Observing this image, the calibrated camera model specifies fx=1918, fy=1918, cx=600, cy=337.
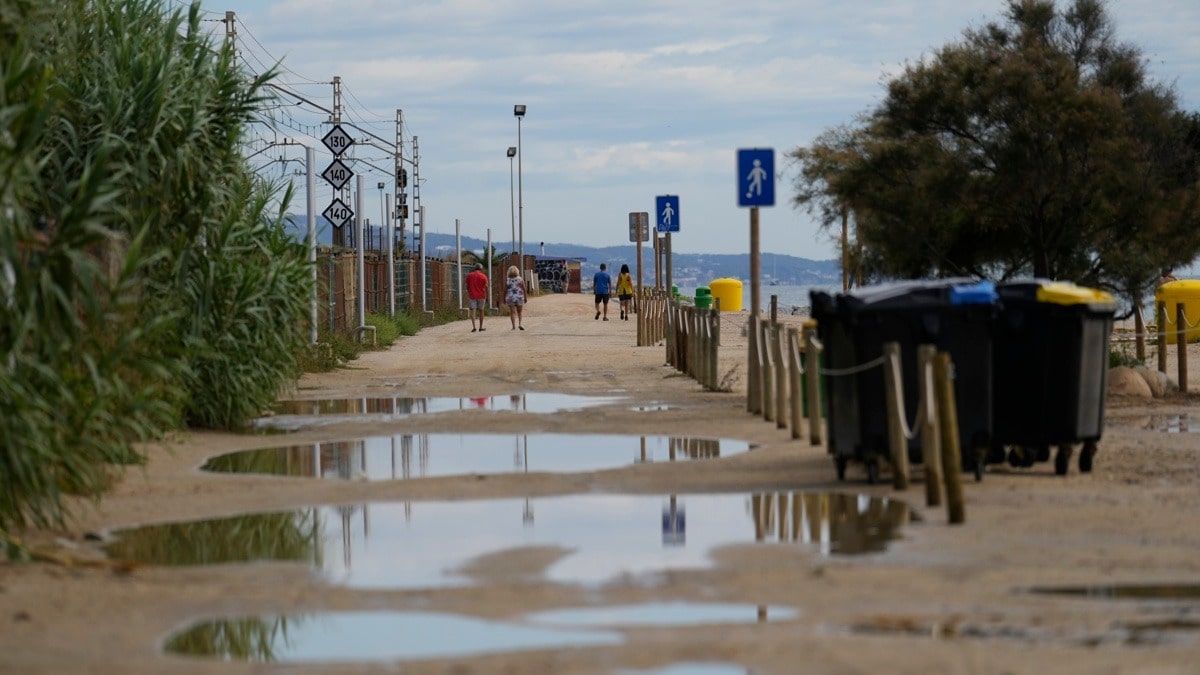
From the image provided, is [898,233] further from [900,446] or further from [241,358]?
[900,446]

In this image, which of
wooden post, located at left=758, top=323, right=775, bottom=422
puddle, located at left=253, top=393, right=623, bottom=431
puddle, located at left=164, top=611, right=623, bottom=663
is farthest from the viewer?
puddle, located at left=253, top=393, right=623, bottom=431

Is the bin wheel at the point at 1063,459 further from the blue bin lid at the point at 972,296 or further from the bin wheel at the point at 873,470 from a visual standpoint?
the bin wheel at the point at 873,470

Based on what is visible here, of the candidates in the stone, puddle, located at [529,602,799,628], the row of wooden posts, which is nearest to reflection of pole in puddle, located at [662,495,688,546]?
the row of wooden posts

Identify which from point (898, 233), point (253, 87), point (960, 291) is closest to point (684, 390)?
point (898, 233)

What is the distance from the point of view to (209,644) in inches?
305

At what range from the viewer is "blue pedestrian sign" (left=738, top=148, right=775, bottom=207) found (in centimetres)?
2055

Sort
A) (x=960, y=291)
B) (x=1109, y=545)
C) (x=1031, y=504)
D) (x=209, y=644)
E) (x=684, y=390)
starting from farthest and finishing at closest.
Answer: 1. (x=684, y=390)
2. (x=960, y=291)
3. (x=1031, y=504)
4. (x=1109, y=545)
5. (x=209, y=644)

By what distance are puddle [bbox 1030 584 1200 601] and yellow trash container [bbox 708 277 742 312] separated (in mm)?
56365

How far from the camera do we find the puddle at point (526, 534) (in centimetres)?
967

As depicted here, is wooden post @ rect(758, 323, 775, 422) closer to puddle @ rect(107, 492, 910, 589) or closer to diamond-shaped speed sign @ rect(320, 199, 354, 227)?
puddle @ rect(107, 492, 910, 589)

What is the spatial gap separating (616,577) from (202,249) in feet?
31.7

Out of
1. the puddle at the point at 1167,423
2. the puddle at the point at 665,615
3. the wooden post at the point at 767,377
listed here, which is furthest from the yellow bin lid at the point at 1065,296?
the puddle at the point at 665,615

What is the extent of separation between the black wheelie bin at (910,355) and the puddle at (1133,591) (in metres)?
4.13

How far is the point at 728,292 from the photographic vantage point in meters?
65.7
